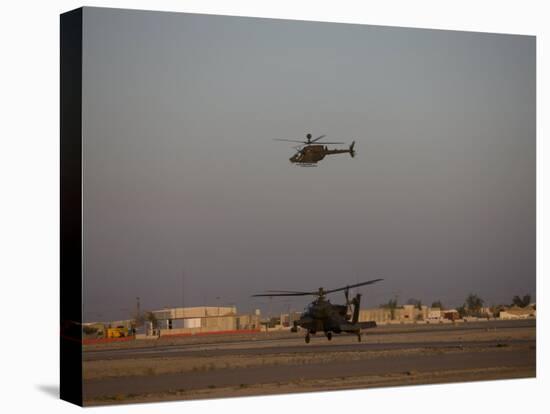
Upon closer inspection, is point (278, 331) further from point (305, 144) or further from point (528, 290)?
point (528, 290)

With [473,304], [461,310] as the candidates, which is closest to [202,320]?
[461,310]

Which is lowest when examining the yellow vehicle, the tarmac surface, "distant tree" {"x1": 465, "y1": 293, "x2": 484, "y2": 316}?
the tarmac surface

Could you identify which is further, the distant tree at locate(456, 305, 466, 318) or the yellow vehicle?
the distant tree at locate(456, 305, 466, 318)

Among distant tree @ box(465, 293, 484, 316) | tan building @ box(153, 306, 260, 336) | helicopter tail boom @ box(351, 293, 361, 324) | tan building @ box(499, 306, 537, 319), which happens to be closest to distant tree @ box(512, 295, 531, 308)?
tan building @ box(499, 306, 537, 319)

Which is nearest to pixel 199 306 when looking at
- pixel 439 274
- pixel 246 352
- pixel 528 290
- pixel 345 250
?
pixel 246 352

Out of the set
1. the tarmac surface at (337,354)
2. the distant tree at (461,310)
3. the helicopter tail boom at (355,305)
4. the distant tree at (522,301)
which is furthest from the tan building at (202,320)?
the distant tree at (522,301)

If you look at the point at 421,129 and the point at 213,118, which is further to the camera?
the point at 421,129

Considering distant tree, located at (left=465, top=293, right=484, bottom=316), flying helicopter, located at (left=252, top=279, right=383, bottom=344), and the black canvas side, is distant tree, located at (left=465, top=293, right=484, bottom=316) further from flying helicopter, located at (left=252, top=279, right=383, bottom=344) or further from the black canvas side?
the black canvas side

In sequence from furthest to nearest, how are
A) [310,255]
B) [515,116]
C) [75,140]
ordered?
[515,116] < [310,255] < [75,140]
